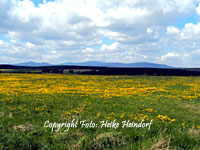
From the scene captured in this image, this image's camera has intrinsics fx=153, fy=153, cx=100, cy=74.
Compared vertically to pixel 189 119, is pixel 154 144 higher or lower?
higher

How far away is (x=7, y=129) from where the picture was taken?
23.3ft

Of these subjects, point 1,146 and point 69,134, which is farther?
point 69,134

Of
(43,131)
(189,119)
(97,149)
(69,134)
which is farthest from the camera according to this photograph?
(189,119)

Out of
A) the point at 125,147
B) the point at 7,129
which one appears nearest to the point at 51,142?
the point at 7,129

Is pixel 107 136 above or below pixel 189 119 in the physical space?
above

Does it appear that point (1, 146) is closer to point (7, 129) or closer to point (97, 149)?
point (7, 129)

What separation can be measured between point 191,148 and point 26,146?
Result: 604cm

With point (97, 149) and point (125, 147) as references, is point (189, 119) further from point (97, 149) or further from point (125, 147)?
point (97, 149)

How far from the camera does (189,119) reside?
11188 mm

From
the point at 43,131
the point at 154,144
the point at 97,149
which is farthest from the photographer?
the point at 43,131

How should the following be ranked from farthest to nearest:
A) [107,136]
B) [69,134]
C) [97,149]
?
[69,134] → [107,136] → [97,149]

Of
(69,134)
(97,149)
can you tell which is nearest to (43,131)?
(69,134)

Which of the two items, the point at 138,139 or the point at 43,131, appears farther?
the point at 43,131

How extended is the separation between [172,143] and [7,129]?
716cm
